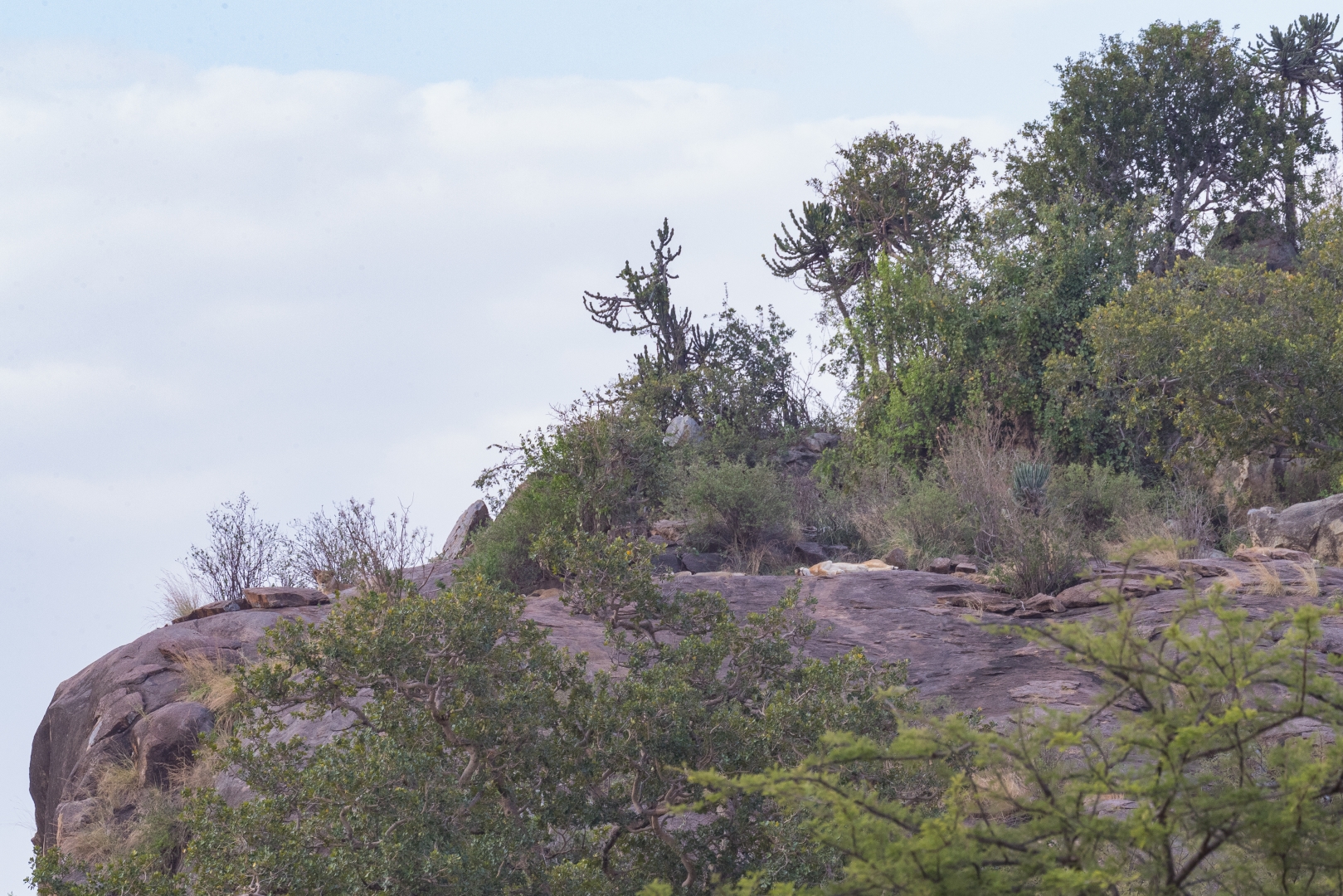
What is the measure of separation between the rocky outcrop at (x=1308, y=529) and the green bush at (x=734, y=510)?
695 cm

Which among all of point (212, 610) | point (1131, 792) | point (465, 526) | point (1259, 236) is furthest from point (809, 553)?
point (1259, 236)

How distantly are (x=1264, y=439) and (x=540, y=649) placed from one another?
13.9 m

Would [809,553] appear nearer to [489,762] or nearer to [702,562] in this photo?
[702,562]

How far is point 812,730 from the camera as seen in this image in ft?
21.0

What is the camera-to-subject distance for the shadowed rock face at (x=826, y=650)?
10.1 metres

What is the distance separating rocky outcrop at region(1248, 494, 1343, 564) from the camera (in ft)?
45.8

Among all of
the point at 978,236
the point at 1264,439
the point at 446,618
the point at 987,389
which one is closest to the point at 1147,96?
the point at 978,236

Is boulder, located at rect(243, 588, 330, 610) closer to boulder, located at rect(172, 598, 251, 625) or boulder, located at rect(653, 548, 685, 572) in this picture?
boulder, located at rect(172, 598, 251, 625)

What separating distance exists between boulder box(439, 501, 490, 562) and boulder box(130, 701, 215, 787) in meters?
7.82

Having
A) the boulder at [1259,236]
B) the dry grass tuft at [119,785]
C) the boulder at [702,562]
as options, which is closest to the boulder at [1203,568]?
the boulder at [702,562]

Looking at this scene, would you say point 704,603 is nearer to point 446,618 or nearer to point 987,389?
point 446,618

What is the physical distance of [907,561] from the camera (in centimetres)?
1581

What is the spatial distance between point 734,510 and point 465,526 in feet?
18.0

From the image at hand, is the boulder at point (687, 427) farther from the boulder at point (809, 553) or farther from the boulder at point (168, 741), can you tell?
the boulder at point (168, 741)
